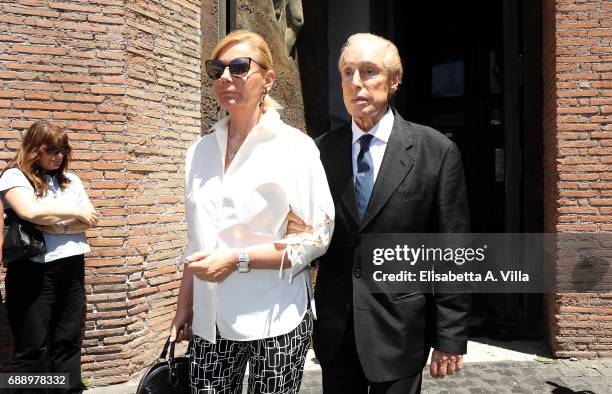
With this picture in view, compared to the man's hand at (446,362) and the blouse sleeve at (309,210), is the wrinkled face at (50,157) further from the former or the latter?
the man's hand at (446,362)

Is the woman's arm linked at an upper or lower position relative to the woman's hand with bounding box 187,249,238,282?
upper

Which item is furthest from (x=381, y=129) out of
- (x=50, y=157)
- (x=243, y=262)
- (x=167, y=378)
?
(x=50, y=157)

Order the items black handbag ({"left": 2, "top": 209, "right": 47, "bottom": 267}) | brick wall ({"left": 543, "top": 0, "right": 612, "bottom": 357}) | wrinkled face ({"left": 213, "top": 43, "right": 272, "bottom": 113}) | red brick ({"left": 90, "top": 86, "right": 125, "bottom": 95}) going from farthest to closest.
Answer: brick wall ({"left": 543, "top": 0, "right": 612, "bottom": 357})
red brick ({"left": 90, "top": 86, "right": 125, "bottom": 95})
black handbag ({"left": 2, "top": 209, "right": 47, "bottom": 267})
wrinkled face ({"left": 213, "top": 43, "right": 272, "bottom": 113})

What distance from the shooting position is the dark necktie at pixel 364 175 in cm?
211

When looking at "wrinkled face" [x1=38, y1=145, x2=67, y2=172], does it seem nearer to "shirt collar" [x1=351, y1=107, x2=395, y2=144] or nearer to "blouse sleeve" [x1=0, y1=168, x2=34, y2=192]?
"blouse sleeve" [x1=0, y1=168, x2=34, y2=192]

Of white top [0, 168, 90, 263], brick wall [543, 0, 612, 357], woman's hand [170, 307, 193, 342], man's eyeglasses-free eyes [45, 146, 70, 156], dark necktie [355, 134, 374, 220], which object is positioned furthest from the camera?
brick wall [543, 0, 612, 357]

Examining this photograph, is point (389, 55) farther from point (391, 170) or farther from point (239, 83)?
point (239, 83)

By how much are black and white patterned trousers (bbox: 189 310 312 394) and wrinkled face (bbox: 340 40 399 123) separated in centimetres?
86

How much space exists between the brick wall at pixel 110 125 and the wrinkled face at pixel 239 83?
308 cm

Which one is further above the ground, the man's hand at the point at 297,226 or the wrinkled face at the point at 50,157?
the wrinkled face at the point at 50,157

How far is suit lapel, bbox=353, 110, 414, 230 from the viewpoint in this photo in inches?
81.2

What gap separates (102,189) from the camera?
4.63 meters

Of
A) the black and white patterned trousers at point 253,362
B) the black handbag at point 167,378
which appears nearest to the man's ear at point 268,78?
the black and white patterned trousers at point 253,362
